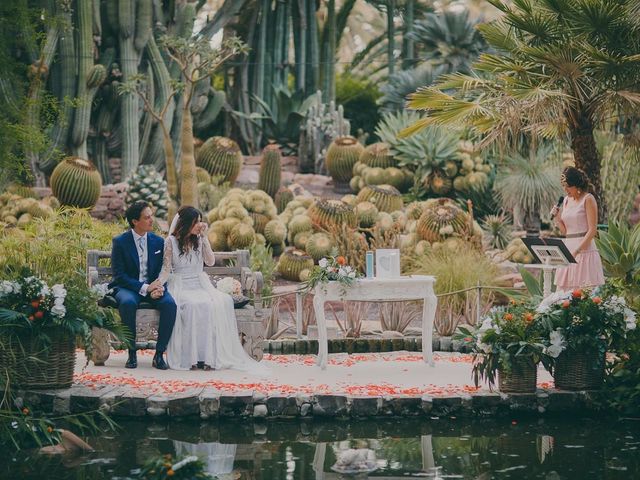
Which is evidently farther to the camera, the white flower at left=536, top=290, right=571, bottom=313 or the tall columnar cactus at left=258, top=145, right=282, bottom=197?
the tall columnar cactus at left=258, top=145, right=282, bottom=197

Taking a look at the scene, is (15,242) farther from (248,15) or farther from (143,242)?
(248,15)

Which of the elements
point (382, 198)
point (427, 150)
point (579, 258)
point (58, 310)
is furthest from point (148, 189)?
point (58, 310)

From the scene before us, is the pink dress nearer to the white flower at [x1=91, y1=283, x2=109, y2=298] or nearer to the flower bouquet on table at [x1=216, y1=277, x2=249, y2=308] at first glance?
the flower bouquet on table at [x1=216, y1=277, x2=249, y2=308]

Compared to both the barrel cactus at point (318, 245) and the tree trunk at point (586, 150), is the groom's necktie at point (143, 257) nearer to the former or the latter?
the tree trunk at point (586, 150)

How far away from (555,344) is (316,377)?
1.91 meters

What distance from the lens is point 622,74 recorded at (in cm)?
1190

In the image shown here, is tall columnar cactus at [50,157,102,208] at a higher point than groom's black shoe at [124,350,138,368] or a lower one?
higher

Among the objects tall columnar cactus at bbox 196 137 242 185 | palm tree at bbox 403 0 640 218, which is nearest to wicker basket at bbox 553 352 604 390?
palm tree at bbox 403 0 640 218

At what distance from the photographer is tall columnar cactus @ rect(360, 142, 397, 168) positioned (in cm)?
2172

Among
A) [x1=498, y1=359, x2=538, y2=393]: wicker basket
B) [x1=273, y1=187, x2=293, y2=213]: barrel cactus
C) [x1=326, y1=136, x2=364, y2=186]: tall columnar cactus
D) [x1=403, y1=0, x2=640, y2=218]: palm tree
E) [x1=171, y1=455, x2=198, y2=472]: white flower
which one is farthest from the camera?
[x1=326, y1=136, x2=364, y2=186]: tall columnar cactus

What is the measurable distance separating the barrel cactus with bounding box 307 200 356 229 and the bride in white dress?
680cm

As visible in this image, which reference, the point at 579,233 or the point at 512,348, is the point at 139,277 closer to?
the point at 512,348

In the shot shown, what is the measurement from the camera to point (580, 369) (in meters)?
7.93

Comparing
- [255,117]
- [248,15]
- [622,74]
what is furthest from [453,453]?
[248,15]
